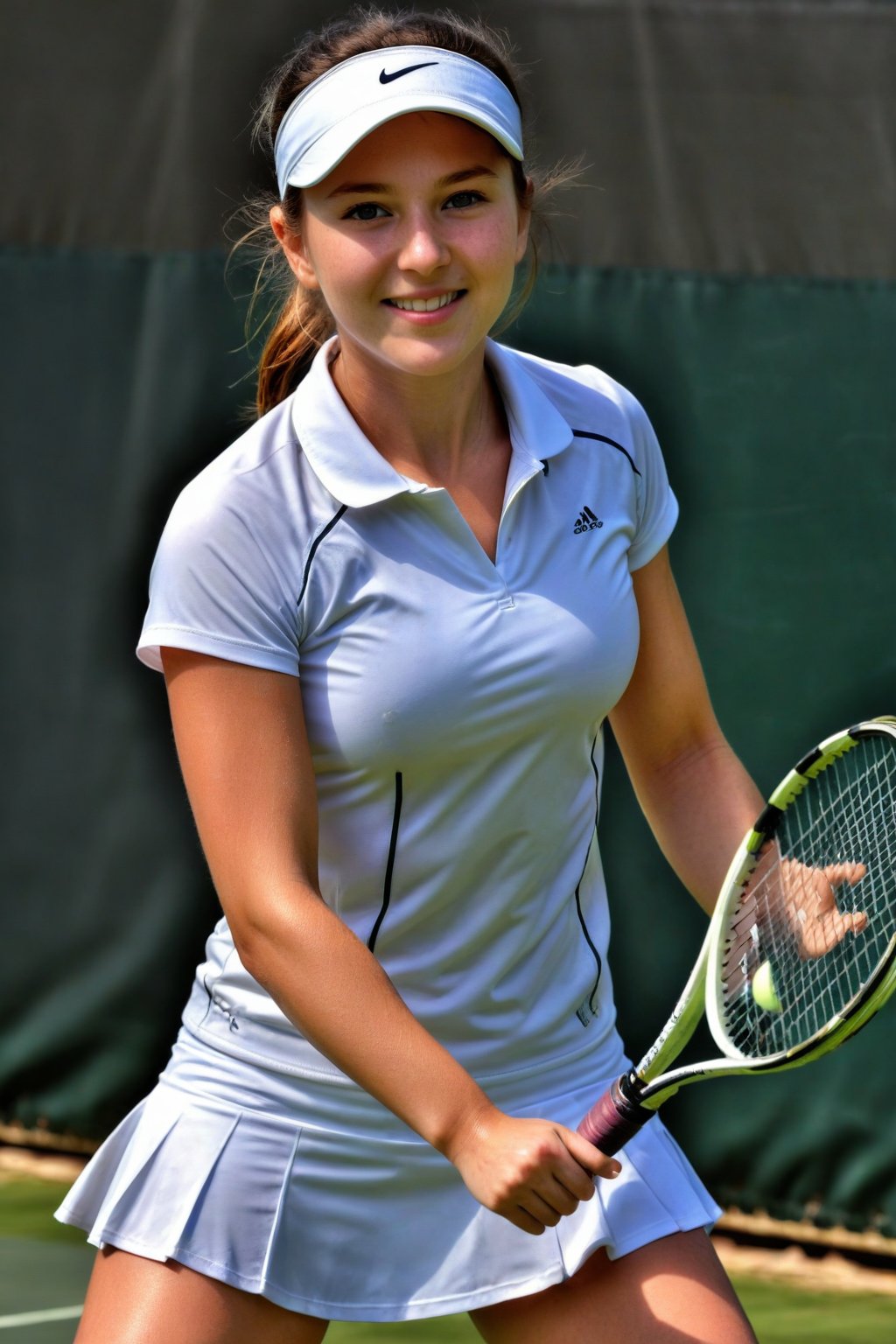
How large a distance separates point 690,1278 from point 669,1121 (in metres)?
1.62

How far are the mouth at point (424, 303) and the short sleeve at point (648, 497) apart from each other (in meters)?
0.30

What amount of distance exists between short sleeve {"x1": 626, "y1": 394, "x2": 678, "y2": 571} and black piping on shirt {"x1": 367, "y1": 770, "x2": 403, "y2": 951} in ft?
1.17

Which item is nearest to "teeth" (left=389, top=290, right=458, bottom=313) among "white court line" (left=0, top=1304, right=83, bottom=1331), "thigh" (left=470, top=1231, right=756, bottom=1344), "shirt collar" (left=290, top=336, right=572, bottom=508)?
"shirt collar" (left=290, top=336, right=572, bottom=508)

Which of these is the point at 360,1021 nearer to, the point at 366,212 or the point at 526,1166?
the point at 526,1166

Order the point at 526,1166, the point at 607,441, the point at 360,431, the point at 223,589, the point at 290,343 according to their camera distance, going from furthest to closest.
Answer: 1. the point at 290,343
2. the point at 607,441
3. the point at 360,431
4. the point at 223,589
5. the point at 526,1166

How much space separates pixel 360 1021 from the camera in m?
1.45

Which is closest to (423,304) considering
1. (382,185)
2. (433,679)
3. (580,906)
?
(382,185)

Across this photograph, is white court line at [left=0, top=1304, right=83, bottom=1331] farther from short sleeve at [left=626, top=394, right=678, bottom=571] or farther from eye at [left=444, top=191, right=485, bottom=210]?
eye at [left=444, top=191, right=485, bottom=210]

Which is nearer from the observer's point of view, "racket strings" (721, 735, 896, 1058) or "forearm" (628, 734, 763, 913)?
"racket strings" (721, 735, 896, 1058)

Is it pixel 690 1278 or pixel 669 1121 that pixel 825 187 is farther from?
pixel 690 1278

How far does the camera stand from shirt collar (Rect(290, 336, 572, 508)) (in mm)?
1566

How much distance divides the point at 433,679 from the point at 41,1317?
1.80 metres

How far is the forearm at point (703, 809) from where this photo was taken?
5.88 feet

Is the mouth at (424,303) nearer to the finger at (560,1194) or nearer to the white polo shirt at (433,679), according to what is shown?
the white polo shirt at (433,679)
